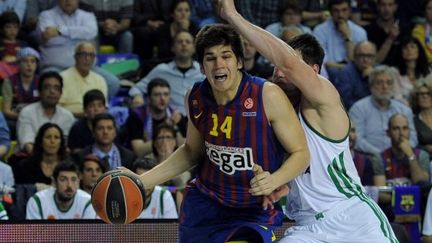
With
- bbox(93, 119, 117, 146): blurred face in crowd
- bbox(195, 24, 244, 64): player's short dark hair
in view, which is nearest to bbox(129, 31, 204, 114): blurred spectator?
bbox(93, 119, 117, 146): blurred face in crowd


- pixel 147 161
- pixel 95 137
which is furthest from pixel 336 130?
pixel 95 137

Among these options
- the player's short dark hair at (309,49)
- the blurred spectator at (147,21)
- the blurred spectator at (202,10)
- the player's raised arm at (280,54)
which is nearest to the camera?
the player's raised arm at (280,54)

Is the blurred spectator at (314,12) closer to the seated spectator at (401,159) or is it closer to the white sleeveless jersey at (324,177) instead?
the seated spectator at (401,159)

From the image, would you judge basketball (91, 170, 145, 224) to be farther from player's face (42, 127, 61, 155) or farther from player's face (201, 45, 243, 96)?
player's face (42, 127, 61, 155)

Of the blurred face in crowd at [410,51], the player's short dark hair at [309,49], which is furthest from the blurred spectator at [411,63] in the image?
the player's short dark hair at [309,49]

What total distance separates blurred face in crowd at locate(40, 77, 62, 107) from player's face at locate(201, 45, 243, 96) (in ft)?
16.9

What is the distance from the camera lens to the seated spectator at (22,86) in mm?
12234

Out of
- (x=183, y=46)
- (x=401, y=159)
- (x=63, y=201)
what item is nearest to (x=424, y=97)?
(x=401, y=159)

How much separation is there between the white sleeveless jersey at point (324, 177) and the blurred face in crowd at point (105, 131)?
14.4 ft

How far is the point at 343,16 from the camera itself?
13.8 m

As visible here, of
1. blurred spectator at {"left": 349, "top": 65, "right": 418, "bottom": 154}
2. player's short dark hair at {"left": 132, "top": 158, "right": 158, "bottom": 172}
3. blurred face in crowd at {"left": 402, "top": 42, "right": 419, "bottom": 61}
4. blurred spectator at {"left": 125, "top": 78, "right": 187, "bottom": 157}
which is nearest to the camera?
player's short dark hair at {"left": 132, "top": 158, "right": 158, "bottom": 172}

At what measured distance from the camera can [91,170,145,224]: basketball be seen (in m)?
7.08

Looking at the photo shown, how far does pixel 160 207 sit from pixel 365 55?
4100 mm

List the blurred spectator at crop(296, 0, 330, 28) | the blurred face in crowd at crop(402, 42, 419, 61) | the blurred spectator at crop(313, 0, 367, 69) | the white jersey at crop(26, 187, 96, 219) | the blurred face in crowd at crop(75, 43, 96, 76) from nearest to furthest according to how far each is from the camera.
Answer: the white jersey at crop(26, 187, 96, 219), the blurred face in crowd at crop(75, 43, 96, 76), the blurred face in crowd at crop(402, 42, 419, 61), the blurred spectator at crop(313, 0, 367, 69), the blurred spectator at crop(296, 0, 330, 28)
